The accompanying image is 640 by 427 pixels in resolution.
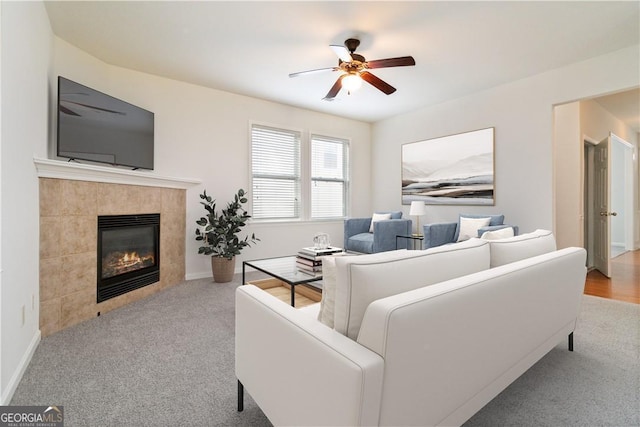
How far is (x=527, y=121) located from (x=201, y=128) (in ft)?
13.9

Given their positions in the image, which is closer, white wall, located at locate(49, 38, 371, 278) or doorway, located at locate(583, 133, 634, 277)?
white wall, located at locate(49, 38, 371, 278)

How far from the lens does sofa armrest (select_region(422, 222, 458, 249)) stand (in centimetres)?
417

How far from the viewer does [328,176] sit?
5625mm

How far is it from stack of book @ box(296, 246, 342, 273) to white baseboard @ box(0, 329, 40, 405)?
1916 millimetres

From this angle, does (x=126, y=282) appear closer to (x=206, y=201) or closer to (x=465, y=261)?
(x=206, y=201)

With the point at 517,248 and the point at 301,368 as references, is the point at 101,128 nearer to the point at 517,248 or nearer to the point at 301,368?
the point at 301,368

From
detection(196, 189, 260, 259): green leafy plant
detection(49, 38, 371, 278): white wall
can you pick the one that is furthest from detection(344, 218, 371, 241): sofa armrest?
detection(196, 189, 260, 259): green leafy plant

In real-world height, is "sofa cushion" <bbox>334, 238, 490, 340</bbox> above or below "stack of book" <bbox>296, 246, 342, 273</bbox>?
above

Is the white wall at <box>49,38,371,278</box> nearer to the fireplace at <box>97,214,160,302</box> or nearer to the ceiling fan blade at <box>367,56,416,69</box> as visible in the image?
the fireplace at <box>97,214,160,302</box>

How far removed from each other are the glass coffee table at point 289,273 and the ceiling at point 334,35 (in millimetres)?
2164

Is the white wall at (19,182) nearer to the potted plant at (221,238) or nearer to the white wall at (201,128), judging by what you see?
the white wall at (201,128)

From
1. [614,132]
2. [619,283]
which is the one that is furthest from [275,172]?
[614,132]

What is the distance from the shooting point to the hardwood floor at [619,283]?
11.0ft

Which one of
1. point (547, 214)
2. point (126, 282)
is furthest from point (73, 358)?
point (547, 214)
